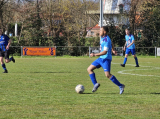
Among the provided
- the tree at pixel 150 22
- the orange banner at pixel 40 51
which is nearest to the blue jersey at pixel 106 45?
the orange banner at pixel 40 51

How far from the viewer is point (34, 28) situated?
38594 mm

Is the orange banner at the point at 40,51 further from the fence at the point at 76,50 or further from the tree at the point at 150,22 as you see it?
the tree at the point at 150,22

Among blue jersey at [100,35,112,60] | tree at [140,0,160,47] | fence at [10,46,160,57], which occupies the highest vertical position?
tree at [140,0,160,47]

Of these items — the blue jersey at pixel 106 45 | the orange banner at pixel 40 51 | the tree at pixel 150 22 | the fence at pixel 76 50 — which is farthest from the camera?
the tree at pixel 150 22

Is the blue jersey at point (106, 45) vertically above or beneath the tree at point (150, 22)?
beneath

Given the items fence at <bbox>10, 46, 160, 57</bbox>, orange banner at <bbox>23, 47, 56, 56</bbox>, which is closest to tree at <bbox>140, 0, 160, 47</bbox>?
fence at <bbox>10, 46, 160, 57</bbox>

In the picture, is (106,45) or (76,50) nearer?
(106,45)

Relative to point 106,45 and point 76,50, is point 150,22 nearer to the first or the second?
point 76,50

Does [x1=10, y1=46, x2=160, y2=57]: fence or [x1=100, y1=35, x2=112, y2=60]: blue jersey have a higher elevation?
[x1=100, y1=35, x2=112, y2=60]: blue jersey

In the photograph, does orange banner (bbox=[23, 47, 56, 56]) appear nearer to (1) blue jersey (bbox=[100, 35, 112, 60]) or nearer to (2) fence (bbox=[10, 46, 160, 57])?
(2) fence (bbox=[10, 46, 160, 57])

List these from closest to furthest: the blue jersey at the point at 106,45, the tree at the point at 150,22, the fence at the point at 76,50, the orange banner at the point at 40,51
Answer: the blue jersey at the point at 106,45, the orange banner at the point at 40,51, the fence at the point at 76,50, the tree at the point at 150,22

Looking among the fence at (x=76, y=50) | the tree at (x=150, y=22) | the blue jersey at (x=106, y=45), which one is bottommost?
the fence at (x=76, y=50)

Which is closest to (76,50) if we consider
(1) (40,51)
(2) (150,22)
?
(1) (40,51)

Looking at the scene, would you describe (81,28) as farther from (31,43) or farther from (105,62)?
(105,62)
